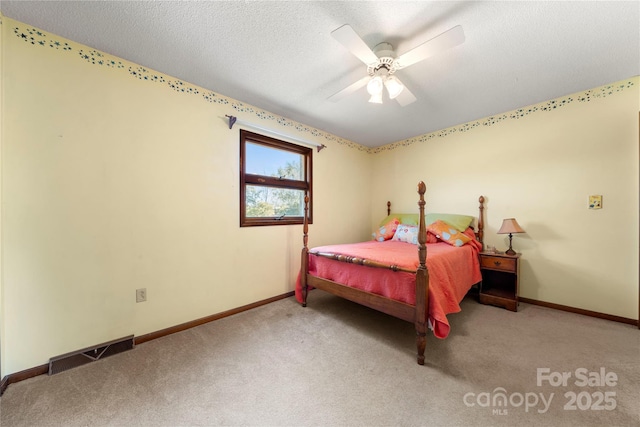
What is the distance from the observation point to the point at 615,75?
2.05 meters

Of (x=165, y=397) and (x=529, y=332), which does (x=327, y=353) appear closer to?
(x=165, y=397)

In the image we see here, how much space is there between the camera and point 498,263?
2607 mm

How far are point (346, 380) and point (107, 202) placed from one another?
219 centimetres

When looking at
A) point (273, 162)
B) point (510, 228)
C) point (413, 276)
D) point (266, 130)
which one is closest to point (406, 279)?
point (413, 276)

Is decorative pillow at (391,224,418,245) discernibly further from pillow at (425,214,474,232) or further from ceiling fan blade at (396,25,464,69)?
ceiling fan blade at (396,25,464,69)

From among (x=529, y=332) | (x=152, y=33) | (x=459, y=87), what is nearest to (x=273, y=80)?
(x=152, y=33)

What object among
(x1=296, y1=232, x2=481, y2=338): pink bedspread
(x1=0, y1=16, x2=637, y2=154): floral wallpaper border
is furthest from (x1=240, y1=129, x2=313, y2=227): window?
(x1=296, y1=232, x2=481, y2=338): pink bedspread

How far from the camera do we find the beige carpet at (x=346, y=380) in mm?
1189

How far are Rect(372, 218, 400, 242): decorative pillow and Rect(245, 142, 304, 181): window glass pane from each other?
1.44m

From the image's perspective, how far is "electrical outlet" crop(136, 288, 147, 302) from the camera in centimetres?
189

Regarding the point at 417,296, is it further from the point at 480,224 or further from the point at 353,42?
the point at 480,224

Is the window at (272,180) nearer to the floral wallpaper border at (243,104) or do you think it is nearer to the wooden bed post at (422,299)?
the floral wallpaper border at (243,104)

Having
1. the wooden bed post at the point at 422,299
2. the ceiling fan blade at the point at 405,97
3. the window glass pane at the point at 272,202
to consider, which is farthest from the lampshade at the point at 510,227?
the window glass pane at the point at 272,202

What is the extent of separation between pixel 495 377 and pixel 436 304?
0.52 meters
